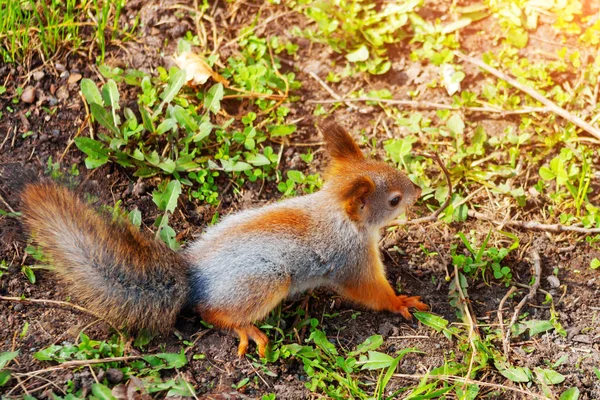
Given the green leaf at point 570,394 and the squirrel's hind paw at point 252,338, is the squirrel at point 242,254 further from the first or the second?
the green leaf at point 570,394

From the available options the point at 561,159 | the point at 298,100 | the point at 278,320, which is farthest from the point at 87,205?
the point at 561,159

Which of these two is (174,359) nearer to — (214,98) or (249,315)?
(249,315)

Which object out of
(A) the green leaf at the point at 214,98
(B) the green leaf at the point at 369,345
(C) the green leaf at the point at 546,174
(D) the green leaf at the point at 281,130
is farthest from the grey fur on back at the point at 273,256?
(C) the green leaf at the point at 546,174

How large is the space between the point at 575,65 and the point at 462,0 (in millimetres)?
765

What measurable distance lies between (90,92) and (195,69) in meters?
0.55

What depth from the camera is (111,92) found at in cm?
345

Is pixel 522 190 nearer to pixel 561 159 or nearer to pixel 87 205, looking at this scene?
pixel 561 159

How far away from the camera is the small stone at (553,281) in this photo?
3.15 m

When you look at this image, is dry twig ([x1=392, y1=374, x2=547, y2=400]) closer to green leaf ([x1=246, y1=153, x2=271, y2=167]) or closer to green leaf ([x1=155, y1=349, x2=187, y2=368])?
green leaf ([x1=155, y1=349, x2=187, y2=368])

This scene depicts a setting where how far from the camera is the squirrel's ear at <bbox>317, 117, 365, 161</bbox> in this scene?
3.10 m

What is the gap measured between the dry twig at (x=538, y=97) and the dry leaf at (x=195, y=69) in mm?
1343

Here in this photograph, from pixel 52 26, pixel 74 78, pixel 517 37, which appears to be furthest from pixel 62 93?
pixel 517 37

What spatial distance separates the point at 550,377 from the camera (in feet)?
8.89

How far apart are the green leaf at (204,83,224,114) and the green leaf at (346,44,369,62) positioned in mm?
808
